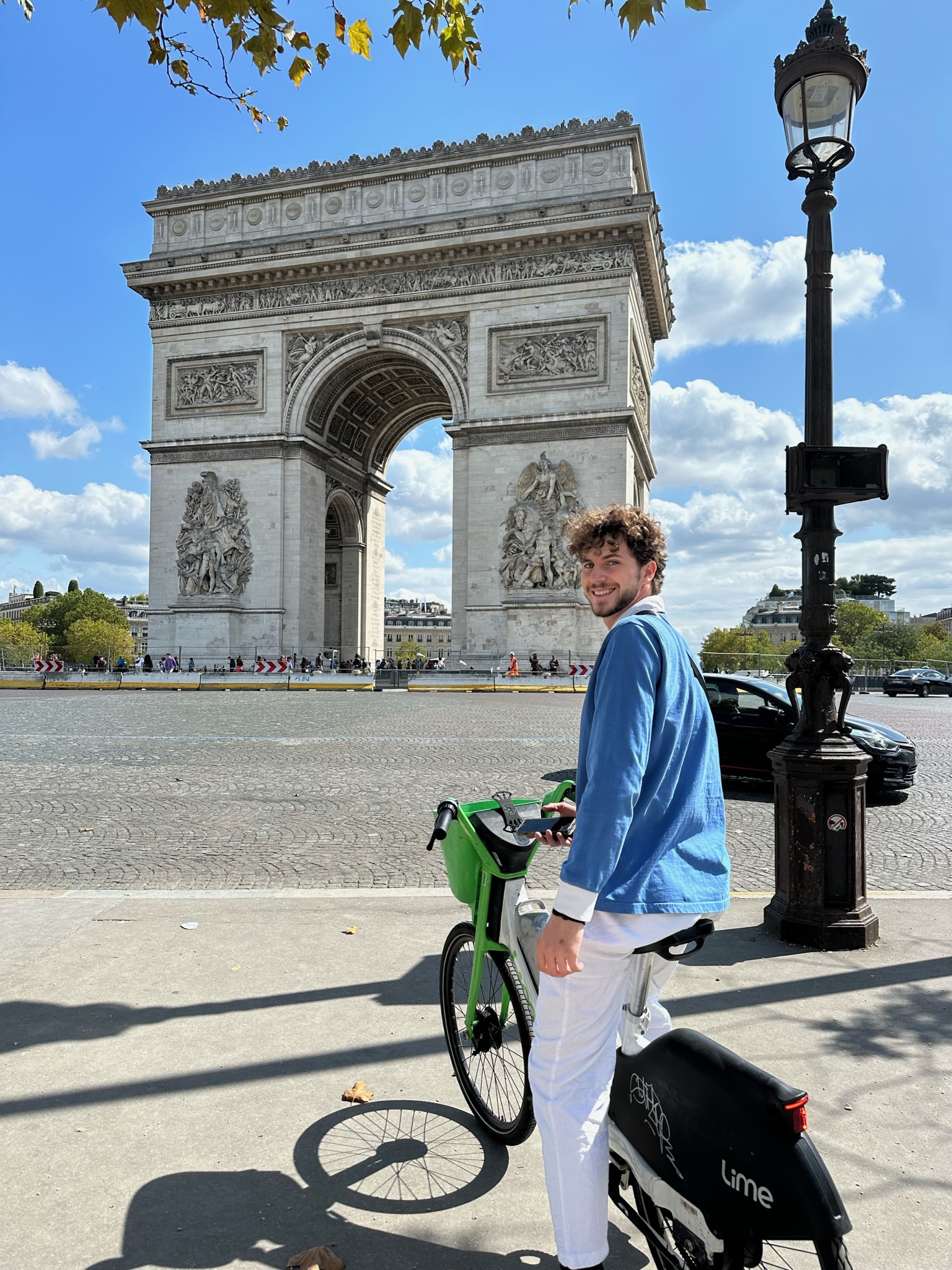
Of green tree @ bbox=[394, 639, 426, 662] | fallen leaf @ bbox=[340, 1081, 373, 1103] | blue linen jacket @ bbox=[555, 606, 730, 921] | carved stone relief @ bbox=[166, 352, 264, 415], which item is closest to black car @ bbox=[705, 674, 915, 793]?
fallen leaf @ bbox=[340, 1081, 373, 1103]

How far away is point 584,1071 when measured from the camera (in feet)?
6.09

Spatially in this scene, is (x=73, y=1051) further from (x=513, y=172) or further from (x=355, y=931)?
(x=513, y=172)

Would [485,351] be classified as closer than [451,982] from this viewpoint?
No

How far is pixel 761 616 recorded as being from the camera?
13188 centimetres

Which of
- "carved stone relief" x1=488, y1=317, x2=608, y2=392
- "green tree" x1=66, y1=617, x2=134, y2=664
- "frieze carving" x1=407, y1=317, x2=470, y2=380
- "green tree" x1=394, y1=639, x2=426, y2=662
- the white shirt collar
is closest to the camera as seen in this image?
the white shirt collar

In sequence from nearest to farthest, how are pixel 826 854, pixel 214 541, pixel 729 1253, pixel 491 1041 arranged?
pixel 729 1253 < pixel 491 1041 < pixel 826 854 < pixel 214 541

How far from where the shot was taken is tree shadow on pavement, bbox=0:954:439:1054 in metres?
3.09

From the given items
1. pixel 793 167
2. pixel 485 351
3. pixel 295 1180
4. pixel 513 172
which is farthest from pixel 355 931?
pixel 513 172

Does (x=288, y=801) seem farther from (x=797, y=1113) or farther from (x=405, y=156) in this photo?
(x=405, y=156)

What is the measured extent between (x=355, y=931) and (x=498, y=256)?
99.3 ft

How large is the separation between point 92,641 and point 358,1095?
8182 centimetres

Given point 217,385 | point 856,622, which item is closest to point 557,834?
point 217,385

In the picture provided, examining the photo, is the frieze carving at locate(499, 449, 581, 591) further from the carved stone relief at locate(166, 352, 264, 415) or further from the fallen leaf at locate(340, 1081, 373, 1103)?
the fallen leaf at locate(340, 1081, 373, 1103)

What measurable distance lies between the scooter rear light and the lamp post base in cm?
292
